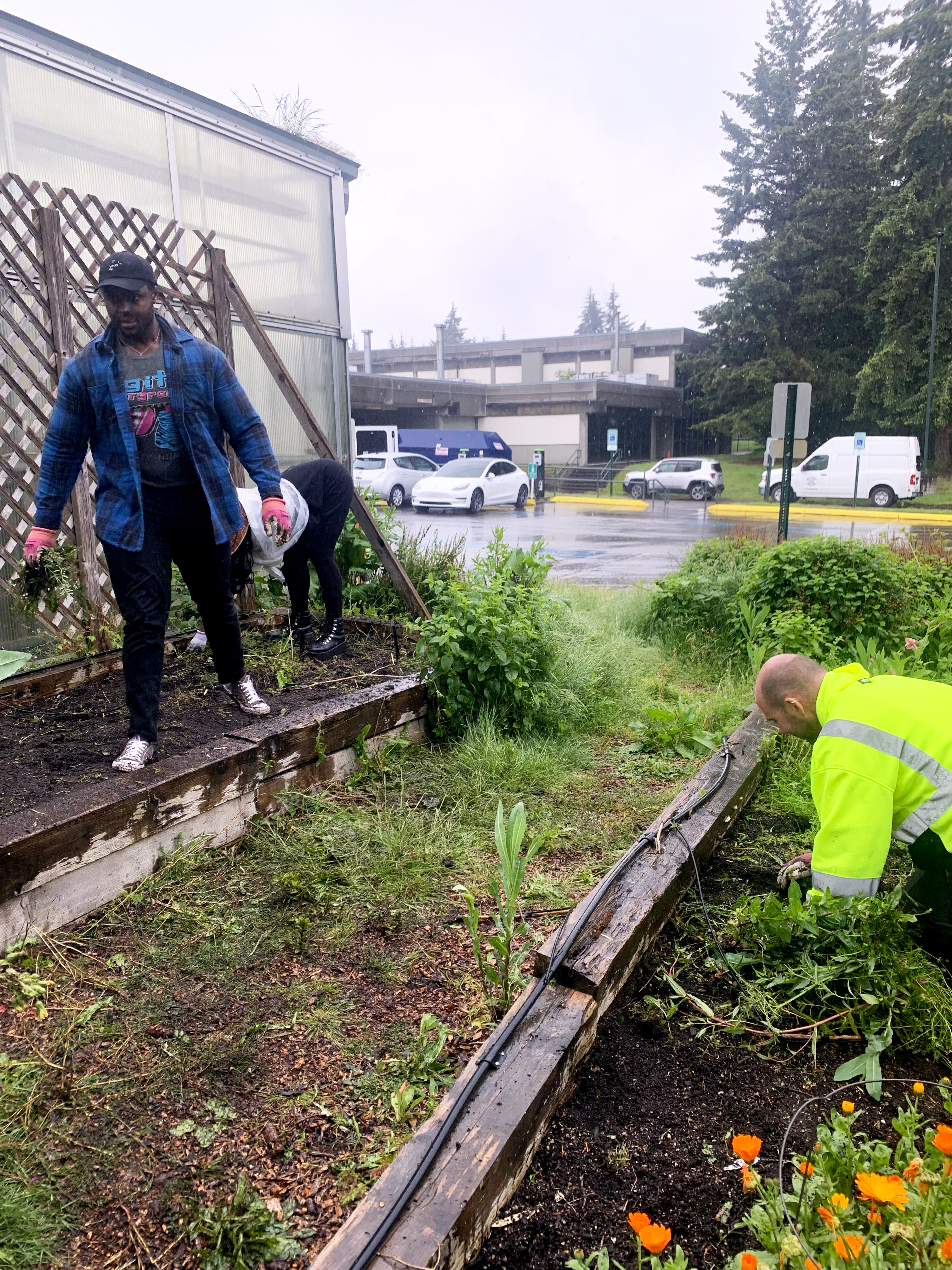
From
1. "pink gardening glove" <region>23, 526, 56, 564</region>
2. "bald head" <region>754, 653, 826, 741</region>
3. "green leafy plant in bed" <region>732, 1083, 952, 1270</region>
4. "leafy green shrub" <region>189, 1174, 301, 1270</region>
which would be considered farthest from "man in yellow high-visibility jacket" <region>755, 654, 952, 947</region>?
"pink gardening glove" <region>23, 526, 56, 564</region>

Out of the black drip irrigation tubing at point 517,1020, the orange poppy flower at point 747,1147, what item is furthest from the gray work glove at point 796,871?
the orange poppy flower at point 747,1147

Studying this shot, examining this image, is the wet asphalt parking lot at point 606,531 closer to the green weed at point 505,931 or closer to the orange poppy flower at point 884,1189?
the green weed at point 505,931

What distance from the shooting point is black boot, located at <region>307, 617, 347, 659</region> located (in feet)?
14.7

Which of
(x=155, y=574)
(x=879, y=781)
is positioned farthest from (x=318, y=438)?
(x=879, y=781)

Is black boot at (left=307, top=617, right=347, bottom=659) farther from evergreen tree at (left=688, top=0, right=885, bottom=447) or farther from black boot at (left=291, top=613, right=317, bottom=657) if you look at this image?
evergreen tree at (left=688, top=0, right=885, bottom=447)

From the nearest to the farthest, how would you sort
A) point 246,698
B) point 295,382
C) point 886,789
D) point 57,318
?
point 886,789, point 246,698, point 57,318, point 295,382

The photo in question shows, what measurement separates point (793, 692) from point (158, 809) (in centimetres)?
195

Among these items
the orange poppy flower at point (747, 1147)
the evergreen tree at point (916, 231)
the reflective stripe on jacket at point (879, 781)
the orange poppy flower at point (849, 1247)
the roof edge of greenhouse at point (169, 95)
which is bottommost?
the orange poppy flower at point (849, 1247)

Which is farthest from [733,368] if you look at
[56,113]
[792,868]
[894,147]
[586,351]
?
[792,868]

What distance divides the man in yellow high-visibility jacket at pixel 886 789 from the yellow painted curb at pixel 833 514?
17.9 m

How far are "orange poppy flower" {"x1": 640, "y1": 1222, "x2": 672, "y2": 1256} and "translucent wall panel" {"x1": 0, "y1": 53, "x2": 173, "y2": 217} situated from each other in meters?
6.16

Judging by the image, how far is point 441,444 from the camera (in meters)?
28.9

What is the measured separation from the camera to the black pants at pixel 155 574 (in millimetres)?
3023

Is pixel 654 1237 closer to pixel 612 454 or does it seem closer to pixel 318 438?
pixel 318 438
